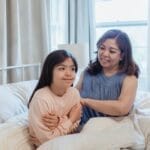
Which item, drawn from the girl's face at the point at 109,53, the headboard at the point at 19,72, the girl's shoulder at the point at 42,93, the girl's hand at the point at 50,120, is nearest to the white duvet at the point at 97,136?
the girl's hand at the point at 50,120

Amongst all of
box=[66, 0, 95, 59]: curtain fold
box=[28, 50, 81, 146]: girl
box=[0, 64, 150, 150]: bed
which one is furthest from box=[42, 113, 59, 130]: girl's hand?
box=[66, 0, 95, 59]: curtain fold

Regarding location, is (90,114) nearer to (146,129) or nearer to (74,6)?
(146,129)

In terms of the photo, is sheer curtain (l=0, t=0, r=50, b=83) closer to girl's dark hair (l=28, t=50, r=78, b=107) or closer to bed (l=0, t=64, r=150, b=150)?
bed (l=0, t=64, r=150, b=150)

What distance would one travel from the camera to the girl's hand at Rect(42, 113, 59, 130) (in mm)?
1410

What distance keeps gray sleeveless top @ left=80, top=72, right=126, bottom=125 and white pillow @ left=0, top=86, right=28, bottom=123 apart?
47cm

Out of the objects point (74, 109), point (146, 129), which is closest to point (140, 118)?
point (146, 129)

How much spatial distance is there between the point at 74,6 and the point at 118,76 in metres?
1.82

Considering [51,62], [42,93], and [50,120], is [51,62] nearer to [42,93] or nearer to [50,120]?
[42,93]

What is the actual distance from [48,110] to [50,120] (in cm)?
5

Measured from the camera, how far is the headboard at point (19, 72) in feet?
7.95

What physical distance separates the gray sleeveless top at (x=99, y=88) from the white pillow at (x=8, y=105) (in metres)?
0.47

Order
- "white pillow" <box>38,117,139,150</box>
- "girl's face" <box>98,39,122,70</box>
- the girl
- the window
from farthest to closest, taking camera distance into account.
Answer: the window < "girl's face" <box>98,39,122,70</box> < the girl < "white pillow" <box>38,117,139,150</box>

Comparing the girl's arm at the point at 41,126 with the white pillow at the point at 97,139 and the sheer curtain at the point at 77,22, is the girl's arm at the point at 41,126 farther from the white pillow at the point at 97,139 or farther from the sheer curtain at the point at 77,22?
the sheer curtain at the point at 77,22

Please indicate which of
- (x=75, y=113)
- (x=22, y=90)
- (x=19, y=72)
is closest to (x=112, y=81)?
(x=75, y=113)
